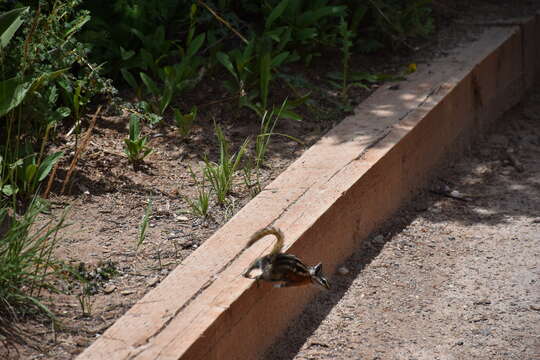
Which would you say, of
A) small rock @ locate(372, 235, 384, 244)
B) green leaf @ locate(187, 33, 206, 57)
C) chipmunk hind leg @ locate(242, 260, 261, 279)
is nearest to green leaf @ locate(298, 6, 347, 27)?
green leaf @ locate(187, 33, 206, 57)

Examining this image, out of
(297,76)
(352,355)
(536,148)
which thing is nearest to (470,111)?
(536,148)

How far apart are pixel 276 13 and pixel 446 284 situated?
86.6 inches

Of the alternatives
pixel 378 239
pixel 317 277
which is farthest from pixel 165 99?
pixel 317 277

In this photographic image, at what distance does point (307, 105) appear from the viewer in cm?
516

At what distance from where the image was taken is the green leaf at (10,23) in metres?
4.00

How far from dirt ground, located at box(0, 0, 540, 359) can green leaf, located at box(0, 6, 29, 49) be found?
2.35 ft

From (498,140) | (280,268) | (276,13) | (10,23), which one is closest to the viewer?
(280,268)

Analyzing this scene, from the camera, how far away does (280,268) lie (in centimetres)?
332

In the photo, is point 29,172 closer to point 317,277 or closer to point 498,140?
point 317,277

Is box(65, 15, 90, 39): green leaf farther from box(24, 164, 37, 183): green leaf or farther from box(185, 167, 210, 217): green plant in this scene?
box(185, 167, 210, 217): green plant

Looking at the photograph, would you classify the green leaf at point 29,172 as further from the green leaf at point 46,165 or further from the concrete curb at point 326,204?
the concrete curb at point 326,204

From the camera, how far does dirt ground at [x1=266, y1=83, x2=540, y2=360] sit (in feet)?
11.8

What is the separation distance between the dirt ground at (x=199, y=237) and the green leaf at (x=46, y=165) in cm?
14

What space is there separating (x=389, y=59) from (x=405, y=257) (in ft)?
7.07
